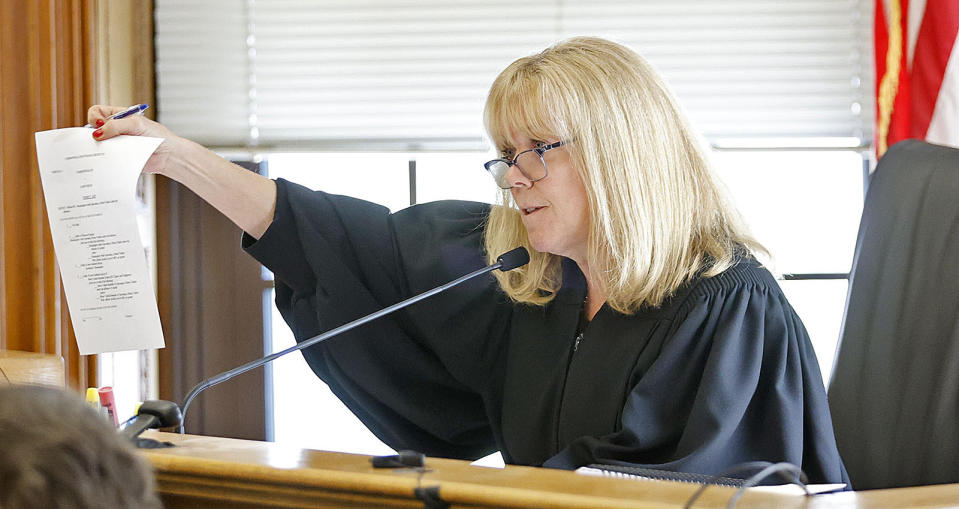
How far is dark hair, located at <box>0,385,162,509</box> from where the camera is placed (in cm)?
41

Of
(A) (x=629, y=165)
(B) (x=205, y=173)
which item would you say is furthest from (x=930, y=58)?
(B) (x=205, y=173)

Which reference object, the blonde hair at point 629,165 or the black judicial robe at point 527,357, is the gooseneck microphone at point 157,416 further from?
the blonde hair at point 629,165

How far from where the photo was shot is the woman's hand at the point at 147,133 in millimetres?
1439

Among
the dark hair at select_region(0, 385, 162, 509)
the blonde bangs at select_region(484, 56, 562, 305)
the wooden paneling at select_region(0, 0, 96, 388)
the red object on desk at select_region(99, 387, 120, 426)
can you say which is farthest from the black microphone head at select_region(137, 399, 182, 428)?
the wooden paneling at select_region(0, 0, 96, 388)

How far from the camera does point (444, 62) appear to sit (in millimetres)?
2285

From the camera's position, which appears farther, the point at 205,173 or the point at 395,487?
the point at 205,173

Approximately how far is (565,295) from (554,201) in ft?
0.62

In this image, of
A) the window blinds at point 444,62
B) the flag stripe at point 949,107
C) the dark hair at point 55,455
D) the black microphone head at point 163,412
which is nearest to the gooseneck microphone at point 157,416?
the black microphone head at point 163,412

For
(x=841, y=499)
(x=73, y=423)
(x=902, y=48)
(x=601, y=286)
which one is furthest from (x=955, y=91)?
(x=73, y=423)

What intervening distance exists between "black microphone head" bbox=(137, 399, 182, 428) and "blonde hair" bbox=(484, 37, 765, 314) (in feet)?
2.50

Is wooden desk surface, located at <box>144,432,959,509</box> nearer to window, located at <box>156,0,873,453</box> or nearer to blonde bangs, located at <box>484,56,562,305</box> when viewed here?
blonde bangs, located at <box>484,56,562,305</box>

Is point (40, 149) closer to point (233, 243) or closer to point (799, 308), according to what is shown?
point (233, 243)

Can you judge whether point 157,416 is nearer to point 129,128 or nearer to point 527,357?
point 129,128

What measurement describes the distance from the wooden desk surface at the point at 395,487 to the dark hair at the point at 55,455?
0.37 meters
